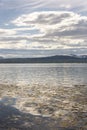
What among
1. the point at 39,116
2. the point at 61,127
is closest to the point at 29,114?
Answer: the point at 39,116

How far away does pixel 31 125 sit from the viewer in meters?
24.3

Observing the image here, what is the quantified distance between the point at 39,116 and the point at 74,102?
10871 mm

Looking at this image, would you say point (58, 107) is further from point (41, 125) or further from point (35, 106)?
point (41, 125)

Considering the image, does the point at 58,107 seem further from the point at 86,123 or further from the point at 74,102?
the point at 86,123

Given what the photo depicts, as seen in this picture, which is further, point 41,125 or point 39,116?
point 39,116

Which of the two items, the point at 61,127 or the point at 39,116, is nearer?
the point at 61,127

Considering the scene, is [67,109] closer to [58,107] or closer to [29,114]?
[58,107]

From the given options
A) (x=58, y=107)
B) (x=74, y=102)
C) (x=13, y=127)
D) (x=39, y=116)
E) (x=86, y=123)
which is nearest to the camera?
→ (x=13, y=127)

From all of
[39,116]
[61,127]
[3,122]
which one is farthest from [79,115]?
[3,122]

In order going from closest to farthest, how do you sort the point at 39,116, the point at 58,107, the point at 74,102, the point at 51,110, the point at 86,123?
the point at 86,123, the point at 39,116, the point at 51,110, the point at 58,107, the point at 74,102

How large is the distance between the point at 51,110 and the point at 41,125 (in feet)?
25.0

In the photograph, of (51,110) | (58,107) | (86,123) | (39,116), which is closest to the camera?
(86,123)

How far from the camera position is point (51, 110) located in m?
32.0

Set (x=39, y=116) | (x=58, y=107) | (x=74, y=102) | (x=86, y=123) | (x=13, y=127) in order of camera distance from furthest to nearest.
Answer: (x=74, y=102) < (x=58, y=107) < (x=39, y=116) < (x=86, y=123) < (x=13, y=127)
